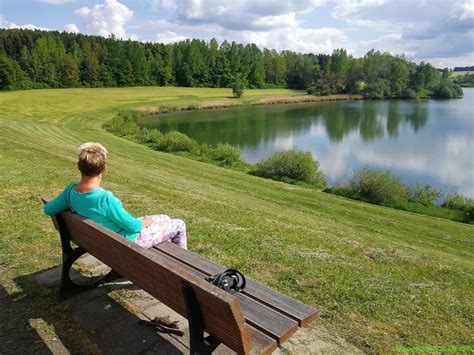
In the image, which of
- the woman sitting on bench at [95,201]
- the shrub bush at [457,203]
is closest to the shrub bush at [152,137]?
the shrub bush at [457,203]

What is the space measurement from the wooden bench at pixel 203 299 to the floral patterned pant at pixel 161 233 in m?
0.29

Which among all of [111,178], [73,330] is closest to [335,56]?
[111,178]

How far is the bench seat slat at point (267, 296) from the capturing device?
10.9 feet

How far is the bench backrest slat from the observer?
2604 mm

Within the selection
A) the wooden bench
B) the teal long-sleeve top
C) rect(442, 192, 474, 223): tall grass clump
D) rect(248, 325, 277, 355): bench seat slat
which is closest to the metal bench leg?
the wooden bench

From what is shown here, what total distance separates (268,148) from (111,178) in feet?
80.5

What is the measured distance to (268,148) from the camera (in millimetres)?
35000

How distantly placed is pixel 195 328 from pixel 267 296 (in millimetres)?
852

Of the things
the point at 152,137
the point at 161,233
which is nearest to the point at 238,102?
the point at 152,137

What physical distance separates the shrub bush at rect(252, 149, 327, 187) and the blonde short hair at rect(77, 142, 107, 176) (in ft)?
64.2

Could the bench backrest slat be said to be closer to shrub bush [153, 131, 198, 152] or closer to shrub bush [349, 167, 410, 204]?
shrub bush [349, 167, 410, 204]

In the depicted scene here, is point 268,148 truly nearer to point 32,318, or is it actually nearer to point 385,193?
point 385,193

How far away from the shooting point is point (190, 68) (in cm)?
10212

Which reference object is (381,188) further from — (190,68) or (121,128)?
(190,68)
